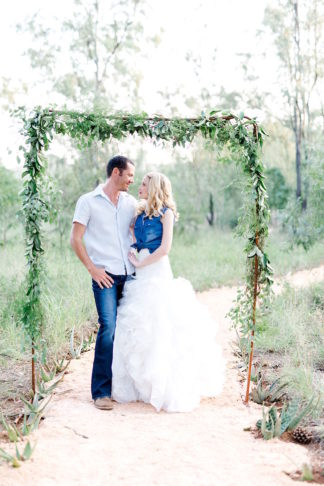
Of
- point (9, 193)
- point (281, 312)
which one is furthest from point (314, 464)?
point (9, 193)

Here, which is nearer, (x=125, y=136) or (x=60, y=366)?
(x=125, y=136)

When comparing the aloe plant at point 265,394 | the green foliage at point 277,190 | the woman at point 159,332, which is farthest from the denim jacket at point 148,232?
the green foliage at point 277,190

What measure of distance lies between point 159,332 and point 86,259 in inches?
38.3

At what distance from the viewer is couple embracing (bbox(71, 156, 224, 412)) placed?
532 centimetres

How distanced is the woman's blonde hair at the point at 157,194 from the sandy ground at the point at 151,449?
1876 millimetres

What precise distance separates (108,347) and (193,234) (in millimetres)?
14856

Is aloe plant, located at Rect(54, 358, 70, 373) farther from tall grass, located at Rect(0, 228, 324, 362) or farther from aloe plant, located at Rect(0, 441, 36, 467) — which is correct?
aloe plant, located at Rect(0, 441, 36, 467)

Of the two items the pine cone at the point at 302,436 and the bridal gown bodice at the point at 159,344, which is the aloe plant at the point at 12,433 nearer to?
the bridal gown bodice at the point at 159,344

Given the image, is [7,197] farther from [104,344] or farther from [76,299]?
[104,344]

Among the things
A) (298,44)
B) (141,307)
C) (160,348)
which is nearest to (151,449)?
(160,348)

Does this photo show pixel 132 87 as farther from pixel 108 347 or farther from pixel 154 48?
pixel 108 347

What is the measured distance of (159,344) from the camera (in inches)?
209

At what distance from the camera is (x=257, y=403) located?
5.61 m

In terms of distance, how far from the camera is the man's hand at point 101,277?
17.5 feet
